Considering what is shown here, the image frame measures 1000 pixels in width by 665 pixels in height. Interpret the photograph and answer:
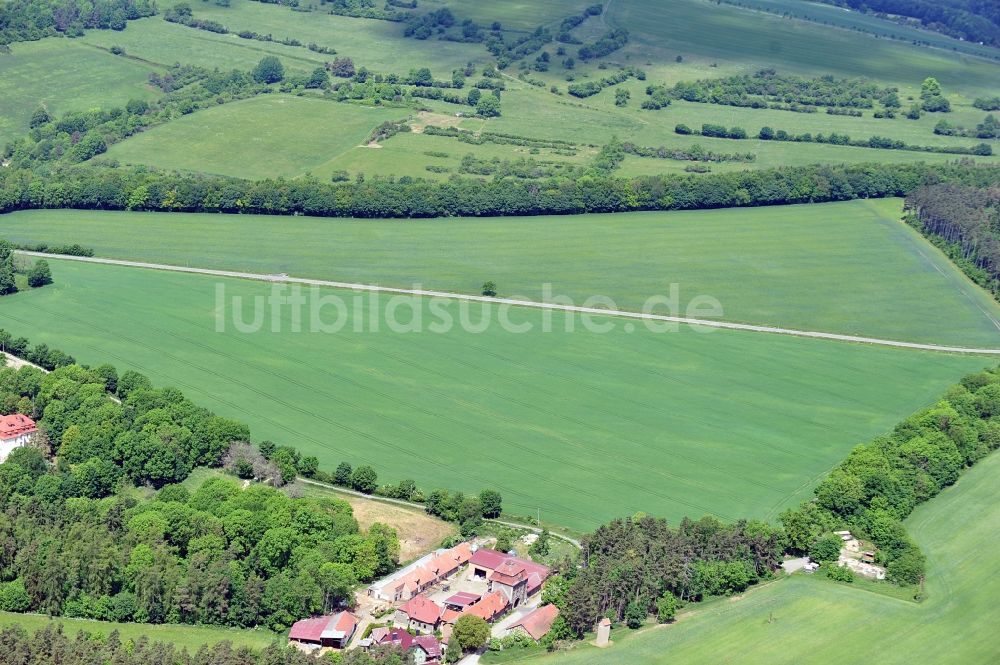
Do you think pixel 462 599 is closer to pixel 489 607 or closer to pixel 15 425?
pixel 489 607

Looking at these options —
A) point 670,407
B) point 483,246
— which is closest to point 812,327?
point 670,407

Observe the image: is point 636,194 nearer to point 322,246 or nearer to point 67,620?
point 322,246

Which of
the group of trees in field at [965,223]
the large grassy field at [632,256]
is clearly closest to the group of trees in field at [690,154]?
the large grassy field at [632,256]

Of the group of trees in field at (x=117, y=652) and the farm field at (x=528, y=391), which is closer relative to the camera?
the group of trees in field at (x=117, y=652)

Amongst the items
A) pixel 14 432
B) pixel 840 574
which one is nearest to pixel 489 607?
pixel 840 574

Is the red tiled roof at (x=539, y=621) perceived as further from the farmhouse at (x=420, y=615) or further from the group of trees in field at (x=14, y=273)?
the group of trees in field at (x=14, y=273)

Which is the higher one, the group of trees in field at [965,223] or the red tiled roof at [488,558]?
the group of trees in field at [965,223]
